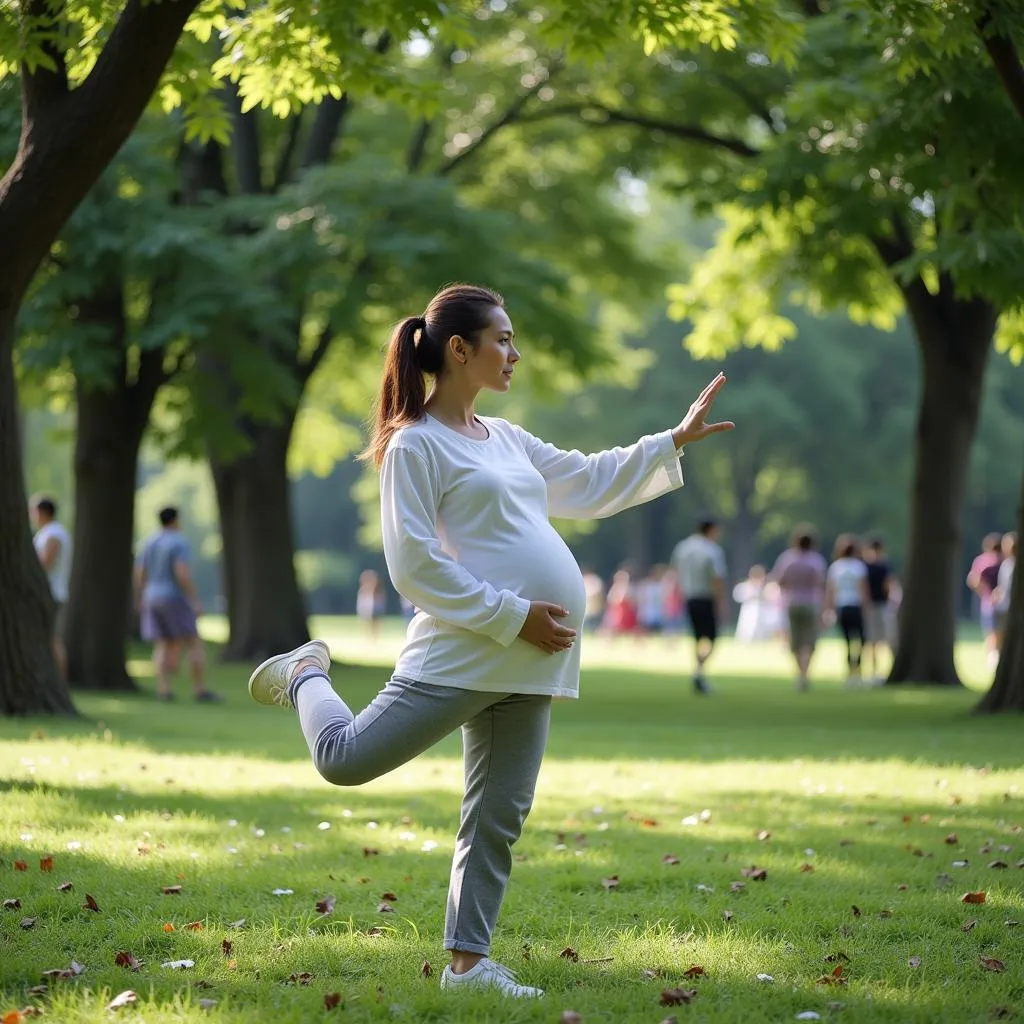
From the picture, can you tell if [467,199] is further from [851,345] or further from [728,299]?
[851,345]

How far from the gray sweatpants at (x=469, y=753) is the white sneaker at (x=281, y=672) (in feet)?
1.09

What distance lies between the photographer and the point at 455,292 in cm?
502

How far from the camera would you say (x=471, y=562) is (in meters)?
4.76

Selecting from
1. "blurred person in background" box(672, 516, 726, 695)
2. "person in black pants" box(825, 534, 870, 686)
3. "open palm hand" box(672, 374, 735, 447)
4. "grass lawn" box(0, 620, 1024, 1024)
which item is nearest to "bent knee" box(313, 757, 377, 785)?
"grass lawn" box(0, 620, 1024, 1024)

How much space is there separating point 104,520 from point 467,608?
15.3m

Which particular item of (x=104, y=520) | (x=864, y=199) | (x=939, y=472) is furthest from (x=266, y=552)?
(x=864, y=199)

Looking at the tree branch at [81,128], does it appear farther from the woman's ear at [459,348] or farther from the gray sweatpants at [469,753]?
the gray sweatpants at [469,753]

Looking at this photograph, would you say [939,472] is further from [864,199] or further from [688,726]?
[688,726]

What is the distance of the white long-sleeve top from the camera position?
4.62 m

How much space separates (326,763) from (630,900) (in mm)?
2127

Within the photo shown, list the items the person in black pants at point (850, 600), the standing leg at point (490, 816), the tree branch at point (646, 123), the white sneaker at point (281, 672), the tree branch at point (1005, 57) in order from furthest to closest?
the person in black pants at point (850, 600) → the tree branch at point (646, 123) → the tree branch at point (1005, 57) → the white sneaker at point (281, 672) → the standing leg at point (490, 816)

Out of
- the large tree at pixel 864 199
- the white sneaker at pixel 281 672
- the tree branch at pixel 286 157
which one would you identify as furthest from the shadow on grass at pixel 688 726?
the tree branch at pixel 286 157

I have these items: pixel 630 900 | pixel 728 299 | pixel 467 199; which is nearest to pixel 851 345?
pixel 467 199

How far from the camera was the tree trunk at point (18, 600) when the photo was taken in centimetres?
1184
